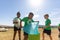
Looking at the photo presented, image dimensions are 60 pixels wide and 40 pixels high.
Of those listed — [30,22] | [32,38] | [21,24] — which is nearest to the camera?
[32,38]

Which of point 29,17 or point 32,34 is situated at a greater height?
point 29,17

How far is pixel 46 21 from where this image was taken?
502 inches

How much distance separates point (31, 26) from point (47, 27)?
8.36 feet

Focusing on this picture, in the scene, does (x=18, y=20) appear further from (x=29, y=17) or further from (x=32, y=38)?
(x=32, y=38)

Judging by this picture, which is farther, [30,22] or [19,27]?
[19,27]

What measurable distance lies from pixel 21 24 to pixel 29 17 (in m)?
1.02

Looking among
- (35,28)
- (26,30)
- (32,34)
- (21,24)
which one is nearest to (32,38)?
(32,34)

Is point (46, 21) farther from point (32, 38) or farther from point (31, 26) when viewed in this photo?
point (32, 38)

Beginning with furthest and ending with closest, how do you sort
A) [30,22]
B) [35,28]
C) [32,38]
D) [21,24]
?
[21,24] → [30,22] → [35,28] → [32,38]

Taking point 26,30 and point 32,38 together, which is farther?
point 26,30

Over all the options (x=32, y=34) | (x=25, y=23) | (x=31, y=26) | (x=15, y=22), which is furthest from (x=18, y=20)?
(x=32, y=34)

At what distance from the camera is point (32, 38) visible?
915cm

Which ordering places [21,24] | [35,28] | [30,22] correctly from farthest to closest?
[21,24] → [30,22] → [35,28]

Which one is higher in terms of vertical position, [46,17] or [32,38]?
[46,17]
